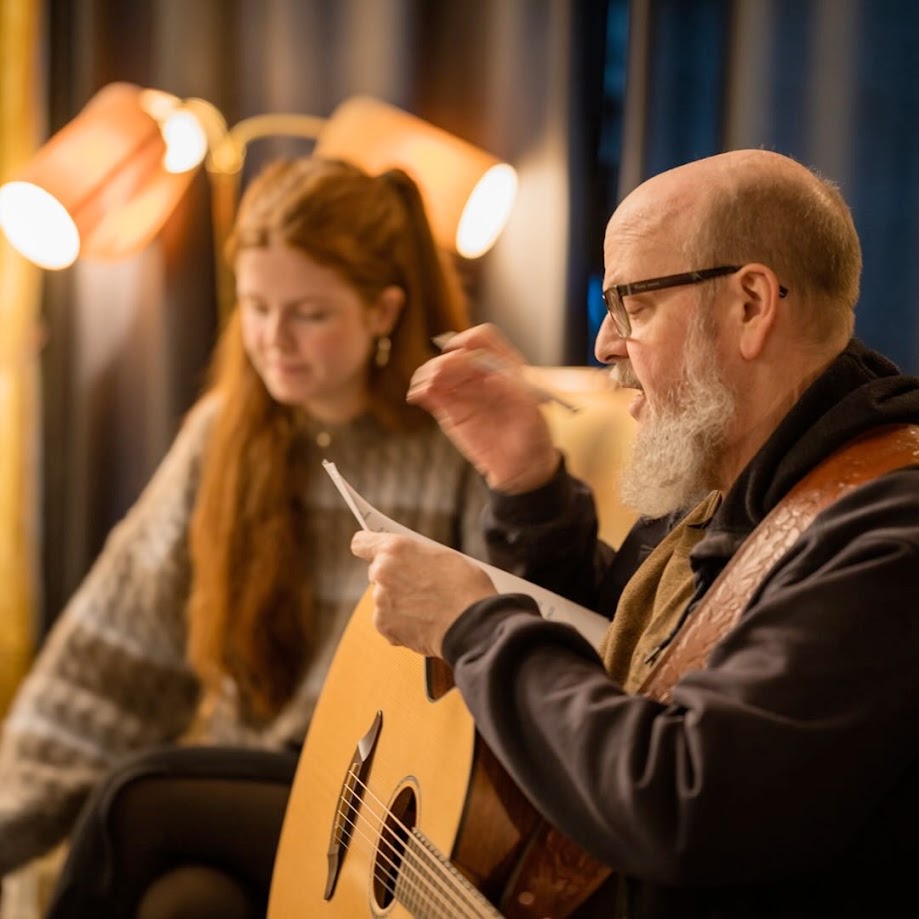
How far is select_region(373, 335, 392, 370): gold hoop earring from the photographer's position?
205 centimetres

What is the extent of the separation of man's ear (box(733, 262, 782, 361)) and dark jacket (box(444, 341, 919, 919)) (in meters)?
0.06

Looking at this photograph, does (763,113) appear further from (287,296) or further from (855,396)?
(855,396)

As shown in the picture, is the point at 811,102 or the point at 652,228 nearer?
the point at 652,228

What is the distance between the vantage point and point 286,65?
2.68m

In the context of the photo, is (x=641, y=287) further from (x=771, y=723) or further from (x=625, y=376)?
(x=771, y=723)

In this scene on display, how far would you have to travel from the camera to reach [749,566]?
1008mm

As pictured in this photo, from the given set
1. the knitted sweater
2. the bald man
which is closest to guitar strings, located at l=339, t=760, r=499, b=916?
the bald man

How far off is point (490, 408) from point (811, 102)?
0.91 metres

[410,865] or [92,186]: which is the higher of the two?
[92,186]

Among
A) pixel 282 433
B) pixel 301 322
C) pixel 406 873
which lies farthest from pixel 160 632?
pixel 406 873

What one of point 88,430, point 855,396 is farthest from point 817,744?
point 88,430

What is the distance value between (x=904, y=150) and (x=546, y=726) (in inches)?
52.8

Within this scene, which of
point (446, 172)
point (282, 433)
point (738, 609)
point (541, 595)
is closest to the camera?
point (738, 609)

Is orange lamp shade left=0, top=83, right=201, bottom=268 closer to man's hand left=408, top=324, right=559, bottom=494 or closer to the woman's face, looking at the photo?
the woman's face
